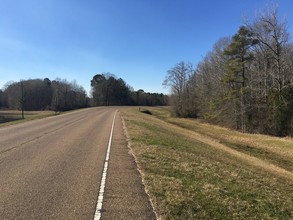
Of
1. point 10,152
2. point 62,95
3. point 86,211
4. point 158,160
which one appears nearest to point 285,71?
point 158,160

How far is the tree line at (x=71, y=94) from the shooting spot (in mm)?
131000

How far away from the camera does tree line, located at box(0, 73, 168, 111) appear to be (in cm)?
13100

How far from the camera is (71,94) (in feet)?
436

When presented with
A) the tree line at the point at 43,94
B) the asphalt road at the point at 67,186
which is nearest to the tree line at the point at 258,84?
the asphalt road at the point at 67,186

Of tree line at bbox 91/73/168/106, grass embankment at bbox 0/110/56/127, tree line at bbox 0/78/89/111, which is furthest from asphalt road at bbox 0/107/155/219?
tree line at bbox 91/73/168/106

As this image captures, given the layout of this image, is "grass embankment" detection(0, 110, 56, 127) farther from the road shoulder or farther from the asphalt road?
the road shoulder

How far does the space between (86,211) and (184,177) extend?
355 cm

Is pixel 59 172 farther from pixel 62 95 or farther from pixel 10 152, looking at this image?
pixel 62 95

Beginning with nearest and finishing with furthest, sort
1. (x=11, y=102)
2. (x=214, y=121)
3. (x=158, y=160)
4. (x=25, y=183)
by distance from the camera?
(x=25, y=183)
(x=158, y=160)
(x=214, y=121)
(x=11, y=102)

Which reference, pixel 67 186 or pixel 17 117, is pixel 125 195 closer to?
pixel 67 186

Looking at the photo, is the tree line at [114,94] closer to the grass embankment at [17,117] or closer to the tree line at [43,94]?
the tree line at [43,94]

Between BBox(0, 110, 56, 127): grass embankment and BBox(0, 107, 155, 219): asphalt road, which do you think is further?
BBox(0, 110, 56, 127): grass embankment

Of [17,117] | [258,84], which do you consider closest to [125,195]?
[258,84]

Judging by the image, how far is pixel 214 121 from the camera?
49531 mm
